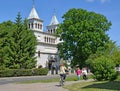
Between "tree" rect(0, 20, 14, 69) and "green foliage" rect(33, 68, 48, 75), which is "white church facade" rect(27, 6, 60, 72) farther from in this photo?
"tree" rect(0, 20, 14, 69)

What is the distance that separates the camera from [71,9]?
71375mm

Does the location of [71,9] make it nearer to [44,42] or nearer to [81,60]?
[81,60]

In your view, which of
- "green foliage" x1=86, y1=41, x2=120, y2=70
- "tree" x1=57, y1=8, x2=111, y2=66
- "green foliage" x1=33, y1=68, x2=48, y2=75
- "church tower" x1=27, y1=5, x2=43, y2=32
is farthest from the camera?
"church tower" x1=27, y1=5, x2=43, y2=32

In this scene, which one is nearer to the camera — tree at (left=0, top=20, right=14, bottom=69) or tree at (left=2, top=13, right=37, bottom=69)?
tree at (left=0, top=20, right=14, bottom=69)

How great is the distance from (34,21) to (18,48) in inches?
1120

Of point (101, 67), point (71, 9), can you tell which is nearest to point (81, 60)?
point (71, 9)

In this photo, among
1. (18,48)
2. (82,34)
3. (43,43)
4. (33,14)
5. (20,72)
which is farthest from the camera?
(33,14)

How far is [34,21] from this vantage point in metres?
88.2

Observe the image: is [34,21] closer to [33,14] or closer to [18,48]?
[33,14]

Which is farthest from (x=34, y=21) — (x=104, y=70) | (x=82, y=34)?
(x=104, y=70)

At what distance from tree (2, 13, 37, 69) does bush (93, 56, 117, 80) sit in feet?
108

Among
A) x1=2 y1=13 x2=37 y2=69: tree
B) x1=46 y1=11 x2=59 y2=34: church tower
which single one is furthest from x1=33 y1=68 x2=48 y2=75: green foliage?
x1=46 y1=11 x2=59 y2=34: church tower

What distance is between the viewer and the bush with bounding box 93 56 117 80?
2717 cm

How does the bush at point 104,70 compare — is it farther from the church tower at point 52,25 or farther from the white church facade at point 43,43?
the church tower at point 52,25
